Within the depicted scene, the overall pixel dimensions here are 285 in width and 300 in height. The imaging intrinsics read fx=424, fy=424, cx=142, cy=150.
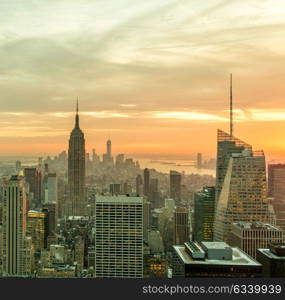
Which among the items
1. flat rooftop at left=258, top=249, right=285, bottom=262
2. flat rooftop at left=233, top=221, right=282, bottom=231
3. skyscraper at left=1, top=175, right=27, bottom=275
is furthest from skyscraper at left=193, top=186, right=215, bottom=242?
skyscraper at left=1, top=175, right=27, bottom=275

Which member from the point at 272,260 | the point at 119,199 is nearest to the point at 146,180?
the point at 272,260

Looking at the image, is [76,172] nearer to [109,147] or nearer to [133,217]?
[109,147]

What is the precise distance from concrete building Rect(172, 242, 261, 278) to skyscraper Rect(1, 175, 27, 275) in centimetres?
244

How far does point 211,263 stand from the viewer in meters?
3.70

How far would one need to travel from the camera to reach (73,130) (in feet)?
12.6

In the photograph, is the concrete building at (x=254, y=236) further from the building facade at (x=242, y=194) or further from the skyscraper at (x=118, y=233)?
the skyscraper at (x=118, y=233)

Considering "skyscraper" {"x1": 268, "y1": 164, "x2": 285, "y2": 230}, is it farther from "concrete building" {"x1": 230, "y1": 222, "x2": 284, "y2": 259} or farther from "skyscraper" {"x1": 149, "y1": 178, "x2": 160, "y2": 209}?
"skyscraper" {"x1": 149, "y1": 178, "x2": 160, "y2": 209}

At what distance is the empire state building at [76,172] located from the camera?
413 cm

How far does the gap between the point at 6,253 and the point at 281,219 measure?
4110mm

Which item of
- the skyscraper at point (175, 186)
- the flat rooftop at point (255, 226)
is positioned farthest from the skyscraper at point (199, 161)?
the flat rooftop at point (255, 226)

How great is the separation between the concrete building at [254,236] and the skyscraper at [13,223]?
2966mm

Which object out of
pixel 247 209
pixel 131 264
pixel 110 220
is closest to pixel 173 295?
pixel 131 264

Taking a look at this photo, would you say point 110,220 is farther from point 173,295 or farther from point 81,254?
point 173,295

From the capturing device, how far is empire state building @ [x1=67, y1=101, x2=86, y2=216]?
163 inches
